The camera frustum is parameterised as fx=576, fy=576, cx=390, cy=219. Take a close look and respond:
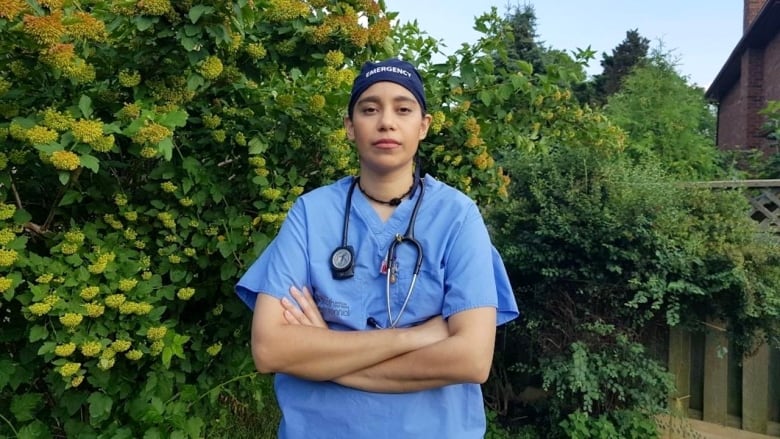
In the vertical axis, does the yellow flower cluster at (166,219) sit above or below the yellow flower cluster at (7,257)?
above

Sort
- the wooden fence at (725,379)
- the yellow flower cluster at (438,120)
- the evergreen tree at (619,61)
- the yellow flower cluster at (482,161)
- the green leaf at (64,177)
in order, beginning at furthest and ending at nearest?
the evergreen tree at (619,61) → the wooden fence at (725,379) → the yellow flower cluster at (482,161) → the yellow flower cluster at (438,120) → the green leaf at (64,177)

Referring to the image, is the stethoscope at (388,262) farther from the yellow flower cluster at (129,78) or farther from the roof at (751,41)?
the roof at (751,41)

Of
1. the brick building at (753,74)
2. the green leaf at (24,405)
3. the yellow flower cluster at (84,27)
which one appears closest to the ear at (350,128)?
the yellow flower cluster at (84,27)

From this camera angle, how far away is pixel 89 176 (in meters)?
2.08

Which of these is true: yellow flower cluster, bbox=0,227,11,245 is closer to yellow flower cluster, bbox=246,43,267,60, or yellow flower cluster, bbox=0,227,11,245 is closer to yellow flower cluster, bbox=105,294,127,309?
yellow flower cluster, bbox=105,294,127,309

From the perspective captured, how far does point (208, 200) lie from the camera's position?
2242mm

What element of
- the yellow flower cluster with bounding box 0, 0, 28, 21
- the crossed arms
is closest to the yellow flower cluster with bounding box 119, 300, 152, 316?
the crossed arms

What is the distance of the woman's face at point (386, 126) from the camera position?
1500mm

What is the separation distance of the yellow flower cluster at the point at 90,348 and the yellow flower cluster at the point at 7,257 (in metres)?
0.32

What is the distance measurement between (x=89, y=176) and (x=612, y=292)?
3109 mm

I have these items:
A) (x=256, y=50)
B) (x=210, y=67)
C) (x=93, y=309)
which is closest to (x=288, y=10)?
(x=256, y=50)

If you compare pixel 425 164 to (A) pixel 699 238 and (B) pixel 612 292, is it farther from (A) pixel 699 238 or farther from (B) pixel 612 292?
(A) pixel 699 238

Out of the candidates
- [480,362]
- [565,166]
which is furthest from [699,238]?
[480,362]

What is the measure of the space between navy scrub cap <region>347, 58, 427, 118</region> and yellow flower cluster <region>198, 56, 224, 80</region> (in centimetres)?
52
